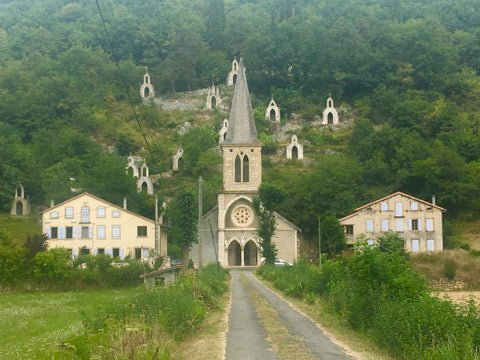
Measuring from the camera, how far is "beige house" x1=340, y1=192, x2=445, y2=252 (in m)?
54.4

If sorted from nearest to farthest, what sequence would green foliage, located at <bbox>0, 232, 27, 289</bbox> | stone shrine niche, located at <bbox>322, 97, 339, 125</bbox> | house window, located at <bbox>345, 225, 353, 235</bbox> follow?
green foliage, located at <bbox>0, 232, 27, 289</bbox>
house window, located at <bbox>345, 225, 353, 235</bbox>
stone shrine niche, located at <bbox>322, 97, 339, 125</bbox>

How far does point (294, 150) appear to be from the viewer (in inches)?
3334

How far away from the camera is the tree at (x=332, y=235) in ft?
165

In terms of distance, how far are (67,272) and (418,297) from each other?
82.8 ft

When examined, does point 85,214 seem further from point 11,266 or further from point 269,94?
point 269,94

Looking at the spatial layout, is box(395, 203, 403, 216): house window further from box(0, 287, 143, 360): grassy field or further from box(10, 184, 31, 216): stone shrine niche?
box(10, 184, 31, 216): stone shrine niche

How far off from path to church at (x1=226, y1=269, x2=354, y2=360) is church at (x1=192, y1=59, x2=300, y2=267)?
108ft

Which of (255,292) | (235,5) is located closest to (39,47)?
(235,5)

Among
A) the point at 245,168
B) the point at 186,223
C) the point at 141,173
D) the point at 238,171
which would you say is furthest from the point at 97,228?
the point at 141,173

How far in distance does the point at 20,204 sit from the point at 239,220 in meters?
32.6

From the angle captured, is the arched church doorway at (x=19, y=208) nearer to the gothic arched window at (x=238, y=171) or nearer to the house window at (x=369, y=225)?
the gothic arched window at (x=238, y=171)

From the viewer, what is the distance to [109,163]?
240 feet

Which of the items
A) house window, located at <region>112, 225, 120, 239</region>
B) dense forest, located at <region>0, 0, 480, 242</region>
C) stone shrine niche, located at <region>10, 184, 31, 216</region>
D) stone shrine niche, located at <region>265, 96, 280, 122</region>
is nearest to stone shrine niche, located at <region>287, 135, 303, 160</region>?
Answer: dense forest, located at <region>0, 0, 480, 242</region>

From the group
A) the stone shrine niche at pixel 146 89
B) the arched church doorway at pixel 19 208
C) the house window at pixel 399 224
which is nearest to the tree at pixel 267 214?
the house window at pixel 399 224
